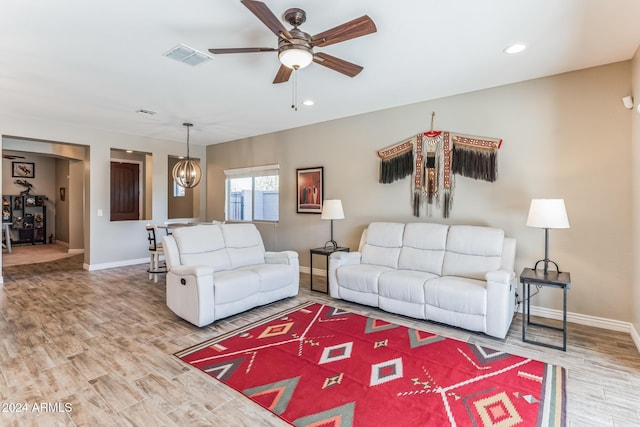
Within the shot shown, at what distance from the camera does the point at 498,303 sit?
299 cm

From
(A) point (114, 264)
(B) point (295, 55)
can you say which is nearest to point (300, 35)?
(B) point (295, 55)

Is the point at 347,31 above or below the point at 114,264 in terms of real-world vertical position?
above

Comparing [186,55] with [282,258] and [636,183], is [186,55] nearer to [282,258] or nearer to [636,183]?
[282,258]

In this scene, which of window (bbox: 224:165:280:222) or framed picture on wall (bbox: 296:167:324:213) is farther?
window (bbox: 224:165:280:222)

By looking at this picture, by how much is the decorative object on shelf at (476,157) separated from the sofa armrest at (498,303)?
1.44 metres

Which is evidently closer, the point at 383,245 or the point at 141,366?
the point at 141,366

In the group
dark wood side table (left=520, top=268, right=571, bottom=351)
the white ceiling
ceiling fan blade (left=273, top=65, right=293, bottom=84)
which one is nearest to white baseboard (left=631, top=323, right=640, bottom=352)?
dark wood side table (left=520, top=268, right=571, bottom=351)

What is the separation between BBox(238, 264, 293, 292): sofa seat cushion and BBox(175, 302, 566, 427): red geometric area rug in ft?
1.98

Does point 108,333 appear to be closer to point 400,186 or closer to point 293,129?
point 400,186

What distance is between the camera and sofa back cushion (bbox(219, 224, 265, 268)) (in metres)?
4.21

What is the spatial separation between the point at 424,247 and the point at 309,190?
2497mm

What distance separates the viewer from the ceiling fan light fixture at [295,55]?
2.27 m

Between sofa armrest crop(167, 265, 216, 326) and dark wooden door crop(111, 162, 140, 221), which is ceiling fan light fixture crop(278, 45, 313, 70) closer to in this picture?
sofa armrest crop(167, 265, 216, 326)

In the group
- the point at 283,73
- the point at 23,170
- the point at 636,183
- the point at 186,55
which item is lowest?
the point at 636,183
